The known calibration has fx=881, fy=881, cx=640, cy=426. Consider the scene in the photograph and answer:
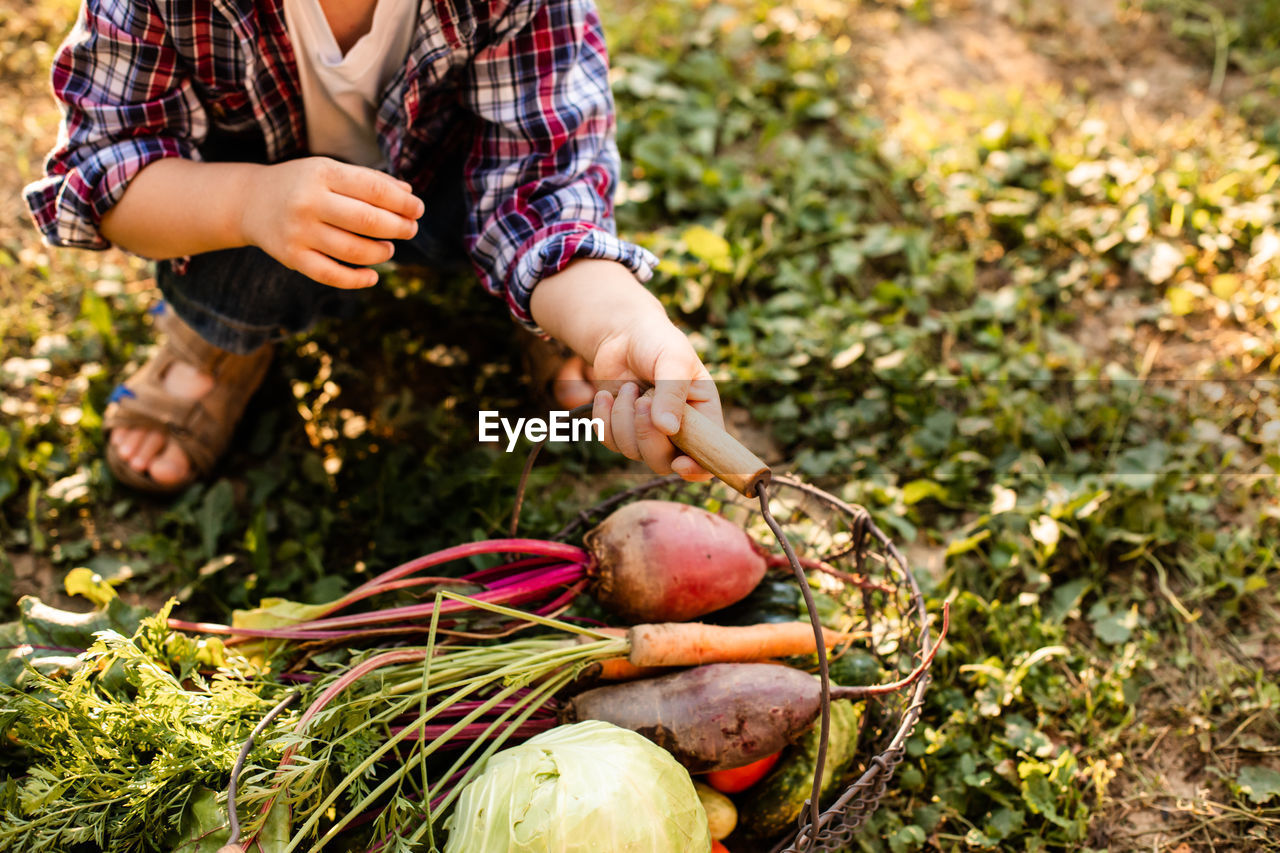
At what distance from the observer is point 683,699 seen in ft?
4.52

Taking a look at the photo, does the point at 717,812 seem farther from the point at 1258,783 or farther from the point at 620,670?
the point at 1258,783

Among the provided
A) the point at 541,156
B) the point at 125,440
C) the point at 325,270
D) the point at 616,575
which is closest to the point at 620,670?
the point at 616,575

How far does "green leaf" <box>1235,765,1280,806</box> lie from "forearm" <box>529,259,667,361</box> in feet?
4.28

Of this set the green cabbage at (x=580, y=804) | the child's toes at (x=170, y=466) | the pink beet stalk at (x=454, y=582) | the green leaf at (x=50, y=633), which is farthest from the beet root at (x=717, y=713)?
the child's toes at (x=170, y=466)

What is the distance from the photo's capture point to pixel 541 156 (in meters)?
1.60

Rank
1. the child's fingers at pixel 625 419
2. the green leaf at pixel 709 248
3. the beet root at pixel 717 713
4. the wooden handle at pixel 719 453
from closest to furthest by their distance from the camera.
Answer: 1. the wooden handle at pixel 719 453
2. the child's fingers at pixel 625 419
3. the beet root at pixel 717 713
4. the green leaf at pixel 709 248

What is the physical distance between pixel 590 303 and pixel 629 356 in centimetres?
14

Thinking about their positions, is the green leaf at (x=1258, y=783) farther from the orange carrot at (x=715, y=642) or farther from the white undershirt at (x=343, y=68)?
the white undershirt at (x=343, y=68)

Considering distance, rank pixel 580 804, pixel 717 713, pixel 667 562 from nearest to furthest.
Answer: pixel 580 804 → pixel 717 713 → pixel 667 562

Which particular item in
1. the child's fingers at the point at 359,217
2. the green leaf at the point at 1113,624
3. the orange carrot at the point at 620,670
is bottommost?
the green leaf at the point at 1113,624

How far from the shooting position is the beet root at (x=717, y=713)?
1.35 metres

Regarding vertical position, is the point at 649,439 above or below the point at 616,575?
above

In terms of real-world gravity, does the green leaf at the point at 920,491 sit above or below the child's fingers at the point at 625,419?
below

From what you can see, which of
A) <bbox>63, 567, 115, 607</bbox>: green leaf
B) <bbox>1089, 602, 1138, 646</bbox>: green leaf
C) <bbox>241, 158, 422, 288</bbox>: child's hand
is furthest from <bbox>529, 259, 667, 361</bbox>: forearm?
<bbox>1089, 602, 1138, 646</bbox>: green leaf
